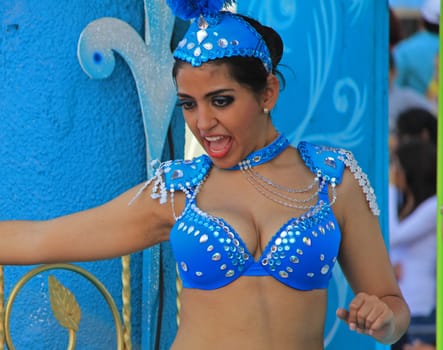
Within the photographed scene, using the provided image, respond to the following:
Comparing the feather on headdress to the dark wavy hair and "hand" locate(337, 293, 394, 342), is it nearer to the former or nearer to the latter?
"hand" locate(337, 293, 394, 342)

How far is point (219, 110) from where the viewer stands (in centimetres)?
238

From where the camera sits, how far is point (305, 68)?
3254 mm

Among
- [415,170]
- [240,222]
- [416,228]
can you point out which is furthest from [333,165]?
[415,170]

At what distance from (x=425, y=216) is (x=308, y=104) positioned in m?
3.12

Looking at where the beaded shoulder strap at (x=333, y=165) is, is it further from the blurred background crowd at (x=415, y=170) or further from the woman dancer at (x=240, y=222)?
the blurred background crowd at (x=415, y=170)

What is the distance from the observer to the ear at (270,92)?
2.47 m

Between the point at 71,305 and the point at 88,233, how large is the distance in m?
0.38

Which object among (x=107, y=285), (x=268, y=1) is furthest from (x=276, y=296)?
(x=268, y=1)

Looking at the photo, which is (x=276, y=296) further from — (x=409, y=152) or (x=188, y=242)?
(x=409, y=152)

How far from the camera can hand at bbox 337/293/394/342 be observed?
216cm

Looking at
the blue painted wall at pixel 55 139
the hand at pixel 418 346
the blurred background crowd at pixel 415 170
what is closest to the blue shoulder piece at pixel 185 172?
the blue painted wall at pixel 55 139

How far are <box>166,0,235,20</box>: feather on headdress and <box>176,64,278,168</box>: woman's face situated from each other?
15 centimetres

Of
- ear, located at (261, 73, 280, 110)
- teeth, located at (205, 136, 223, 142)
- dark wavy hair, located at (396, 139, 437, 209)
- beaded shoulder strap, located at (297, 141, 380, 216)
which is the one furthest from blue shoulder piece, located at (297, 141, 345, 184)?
dark wavy hair, located at (396, 139, 437, 209)

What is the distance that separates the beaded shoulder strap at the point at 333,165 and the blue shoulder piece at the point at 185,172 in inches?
10.4
